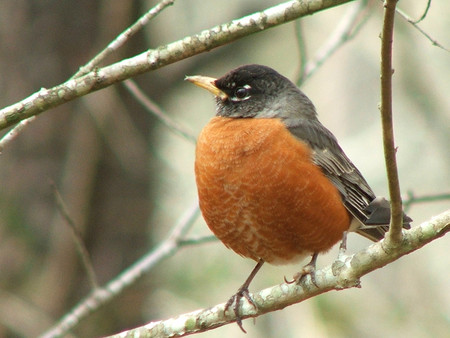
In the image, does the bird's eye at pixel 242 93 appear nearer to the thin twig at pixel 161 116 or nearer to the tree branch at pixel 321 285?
the thin twig at pixel 161 116

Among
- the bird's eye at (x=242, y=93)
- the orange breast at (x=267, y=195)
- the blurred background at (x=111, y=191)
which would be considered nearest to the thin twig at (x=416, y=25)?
the orange breast at (x=267, y=195)

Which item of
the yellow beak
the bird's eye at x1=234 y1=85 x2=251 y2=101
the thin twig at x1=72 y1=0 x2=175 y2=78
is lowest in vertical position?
the bird's eye at x1=234 y1=85 x2=251 y2=101

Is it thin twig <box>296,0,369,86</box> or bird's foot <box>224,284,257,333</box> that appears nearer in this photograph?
bird's foot <box>224,284,257,333</box>

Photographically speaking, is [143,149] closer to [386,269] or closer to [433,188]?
[386,269]

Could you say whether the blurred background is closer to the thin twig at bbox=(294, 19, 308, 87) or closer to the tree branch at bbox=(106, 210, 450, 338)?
the thin twig at bbox=(294, 19, 308, 87)

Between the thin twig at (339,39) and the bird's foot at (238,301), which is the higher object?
the thin twig at (339,39)

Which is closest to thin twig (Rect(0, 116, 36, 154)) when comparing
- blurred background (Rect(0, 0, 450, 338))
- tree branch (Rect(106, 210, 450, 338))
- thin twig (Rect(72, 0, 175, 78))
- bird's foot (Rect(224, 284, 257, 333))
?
thin twig (Rect(72, 0, 175, 78))
